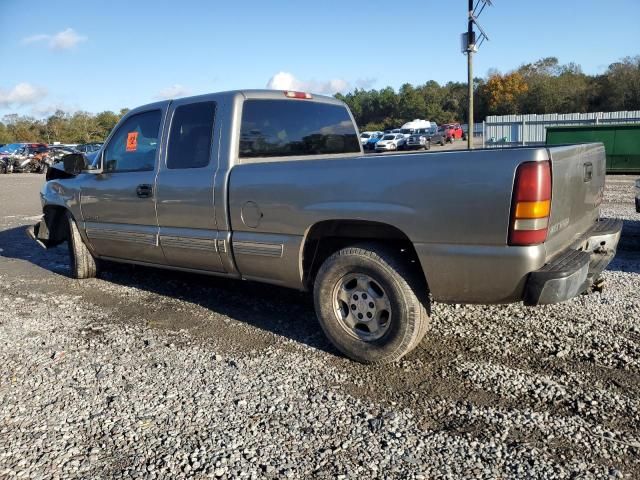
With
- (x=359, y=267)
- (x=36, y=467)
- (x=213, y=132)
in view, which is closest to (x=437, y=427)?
(x=359, y=267)

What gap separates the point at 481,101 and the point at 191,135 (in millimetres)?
90188

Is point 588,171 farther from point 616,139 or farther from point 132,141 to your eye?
point 616,139

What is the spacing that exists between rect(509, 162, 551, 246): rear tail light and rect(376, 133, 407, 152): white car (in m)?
40.5

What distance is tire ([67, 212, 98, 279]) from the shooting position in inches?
239

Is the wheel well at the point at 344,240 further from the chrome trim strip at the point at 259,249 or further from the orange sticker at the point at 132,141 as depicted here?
the orange sticker at the point at 132,141

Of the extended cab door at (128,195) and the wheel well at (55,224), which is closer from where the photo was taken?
the extended cab door at (128,195)

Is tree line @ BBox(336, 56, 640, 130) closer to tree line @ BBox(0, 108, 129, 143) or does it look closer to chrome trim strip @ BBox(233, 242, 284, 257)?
tree line @ BBox(0, 108, 129, 143)

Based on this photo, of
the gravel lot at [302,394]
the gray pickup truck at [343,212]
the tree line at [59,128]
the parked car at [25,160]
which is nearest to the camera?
the gravel lot at [302,394]

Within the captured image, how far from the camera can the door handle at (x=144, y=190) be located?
496 centimetres

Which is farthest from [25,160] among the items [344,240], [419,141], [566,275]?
[566,275]

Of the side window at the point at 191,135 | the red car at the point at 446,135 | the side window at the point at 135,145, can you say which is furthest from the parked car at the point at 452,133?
the side window at the point at 191,135

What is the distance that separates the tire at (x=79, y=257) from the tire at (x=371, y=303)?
11.2 ft

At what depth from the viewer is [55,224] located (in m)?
6.66

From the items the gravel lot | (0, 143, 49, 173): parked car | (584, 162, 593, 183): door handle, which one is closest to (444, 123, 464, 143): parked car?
(0, 143, 49, 173): parked car
